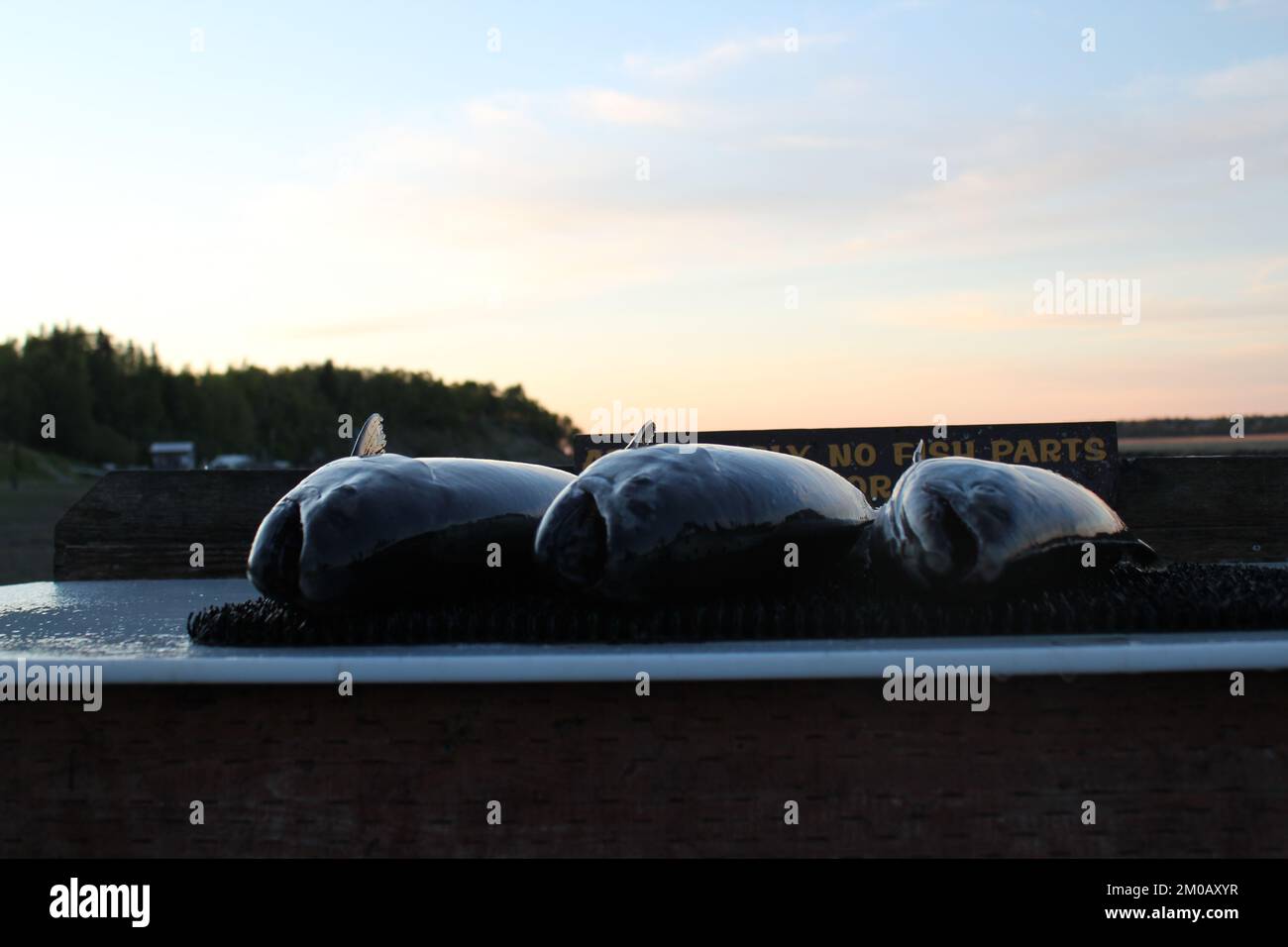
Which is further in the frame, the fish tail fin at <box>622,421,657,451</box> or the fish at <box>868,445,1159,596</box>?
the fish tail fin at <box>622,421,657,451</box>

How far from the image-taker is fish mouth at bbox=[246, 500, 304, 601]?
11.5 feet

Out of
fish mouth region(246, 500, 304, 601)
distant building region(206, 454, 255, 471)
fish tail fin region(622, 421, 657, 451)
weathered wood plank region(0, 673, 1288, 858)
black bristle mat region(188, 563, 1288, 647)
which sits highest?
distant building region(206, 454, 255, 471)

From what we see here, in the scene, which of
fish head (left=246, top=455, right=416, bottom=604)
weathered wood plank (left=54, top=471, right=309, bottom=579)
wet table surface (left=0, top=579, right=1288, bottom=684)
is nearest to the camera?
wet table surface (left=0, top=579, right=1288, bottom=684)

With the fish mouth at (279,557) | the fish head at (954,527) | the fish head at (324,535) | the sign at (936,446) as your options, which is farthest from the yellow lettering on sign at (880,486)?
the fish mouth at (279,557)

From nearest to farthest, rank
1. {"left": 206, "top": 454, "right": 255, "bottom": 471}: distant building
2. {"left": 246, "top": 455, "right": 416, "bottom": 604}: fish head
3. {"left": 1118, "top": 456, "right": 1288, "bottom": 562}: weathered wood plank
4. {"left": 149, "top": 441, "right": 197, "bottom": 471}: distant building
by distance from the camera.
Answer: {"left": 246, "top": 455, "right": 416, "bottom": 604}: fish head < {"left": 1118, "top": 456, "right": 1288, "bottom": 562}: weathered wood plank < {"left": 149, "top": 441, "right": 197, "bottom": 471}: distant building < {"left": 206, "top": 454, "right": 255, "bottom": 471}: distant building

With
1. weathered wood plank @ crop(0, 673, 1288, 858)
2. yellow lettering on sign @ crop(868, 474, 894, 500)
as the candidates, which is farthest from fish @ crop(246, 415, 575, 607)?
yellow lettering on sign @ crop(868, 474, 894, 500)

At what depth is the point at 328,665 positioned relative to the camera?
2730 mm

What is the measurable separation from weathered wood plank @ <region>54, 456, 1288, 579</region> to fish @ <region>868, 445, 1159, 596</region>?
2.43m

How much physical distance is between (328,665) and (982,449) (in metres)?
3.89

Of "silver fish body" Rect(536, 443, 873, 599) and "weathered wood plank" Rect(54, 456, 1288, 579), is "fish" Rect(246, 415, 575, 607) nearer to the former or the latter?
"silver fish body" Rect(536, 443, 873, 599)

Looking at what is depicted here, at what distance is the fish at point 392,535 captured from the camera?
3.44 metres

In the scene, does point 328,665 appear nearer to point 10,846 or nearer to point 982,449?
point 10,846

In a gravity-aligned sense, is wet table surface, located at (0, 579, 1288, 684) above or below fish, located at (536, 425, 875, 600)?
below

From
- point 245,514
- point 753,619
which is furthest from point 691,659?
point 245,514
